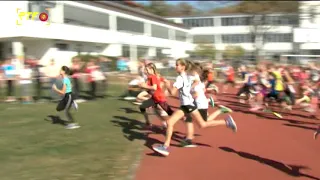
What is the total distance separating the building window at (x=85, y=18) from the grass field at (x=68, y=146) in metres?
29.7

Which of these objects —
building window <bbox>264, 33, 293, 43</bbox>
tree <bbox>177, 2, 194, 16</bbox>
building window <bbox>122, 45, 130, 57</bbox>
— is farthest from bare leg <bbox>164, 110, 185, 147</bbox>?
tree <bbox>177, 2, 194, 16</bbox>

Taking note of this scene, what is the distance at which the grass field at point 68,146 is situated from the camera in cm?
607

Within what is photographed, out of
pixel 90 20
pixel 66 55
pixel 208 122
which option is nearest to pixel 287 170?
pixel 208 122

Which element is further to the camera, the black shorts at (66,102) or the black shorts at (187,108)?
the black shorts at (66,102)

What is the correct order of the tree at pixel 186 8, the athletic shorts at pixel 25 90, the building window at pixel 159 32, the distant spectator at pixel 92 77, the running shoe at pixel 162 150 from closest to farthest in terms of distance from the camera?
1. the running shoe at pixel 162 150
2. the athletic shorts at pixel 25 90
3. the distant spectator at pixel 92 77
4. the building window at pixel 159 32
5. the tree at pixel 186 8

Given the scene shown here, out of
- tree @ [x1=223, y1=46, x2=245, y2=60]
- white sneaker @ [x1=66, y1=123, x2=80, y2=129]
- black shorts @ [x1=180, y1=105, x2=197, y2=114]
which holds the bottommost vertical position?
white sneaker @ [x1=66, y1=123, x2=80, y2=129]

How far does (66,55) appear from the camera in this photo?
39.5 m

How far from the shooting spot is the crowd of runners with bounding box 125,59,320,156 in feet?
23.6

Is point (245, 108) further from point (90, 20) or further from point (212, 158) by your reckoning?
point (90, 20)

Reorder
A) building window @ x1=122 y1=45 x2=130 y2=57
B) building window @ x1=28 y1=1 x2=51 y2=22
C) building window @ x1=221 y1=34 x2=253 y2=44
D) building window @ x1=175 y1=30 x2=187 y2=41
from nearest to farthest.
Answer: building window @ x1=28 y1=1 x2=51 y2=22, building window @ x1=122 y1=45 x2=130 y2=57, building window @ x1=175 y1=30 x2=187 y2=41, building window @ x1=221 y1=34 x2=253 y2=44

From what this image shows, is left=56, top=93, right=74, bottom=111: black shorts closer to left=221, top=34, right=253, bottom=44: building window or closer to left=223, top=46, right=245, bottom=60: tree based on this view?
left=223, top=46, right=245, bottom=60: tree

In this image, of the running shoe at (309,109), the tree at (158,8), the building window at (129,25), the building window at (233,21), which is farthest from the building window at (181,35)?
the running shoe at (309,109)

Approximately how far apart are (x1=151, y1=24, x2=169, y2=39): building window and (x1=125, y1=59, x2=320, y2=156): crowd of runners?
3950cm

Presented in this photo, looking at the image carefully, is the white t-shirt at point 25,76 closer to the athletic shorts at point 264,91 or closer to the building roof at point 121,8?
the athletic shorts at point 264,91
